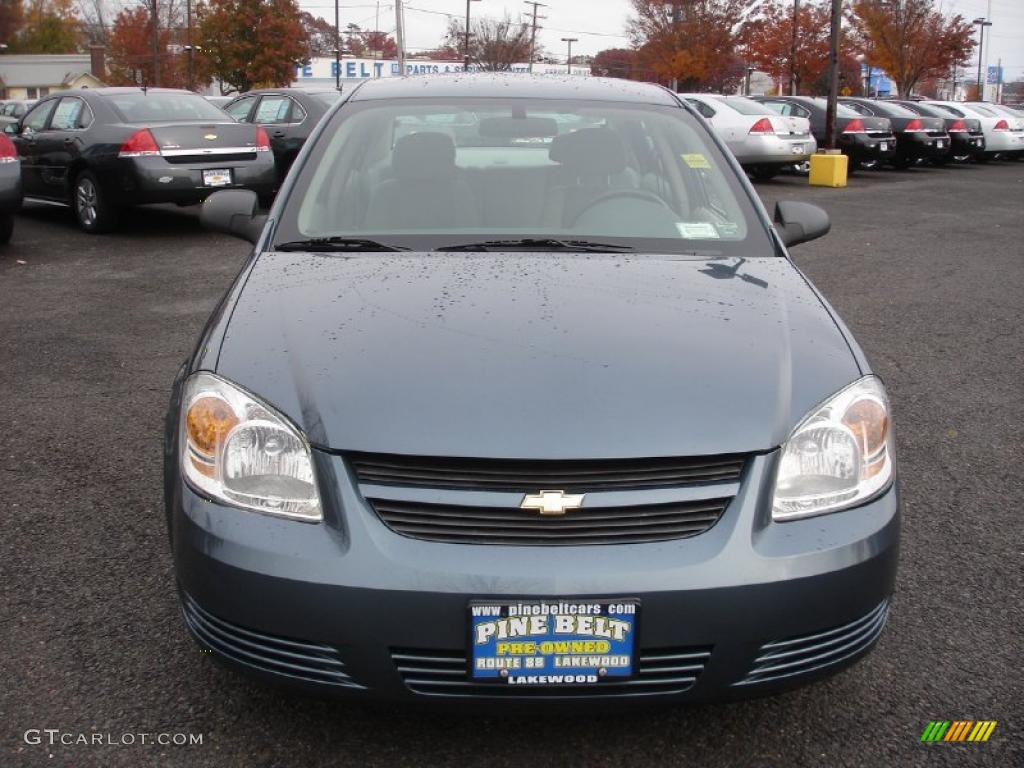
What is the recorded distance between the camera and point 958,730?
252 cm

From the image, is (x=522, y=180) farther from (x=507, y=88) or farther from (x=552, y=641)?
(x=552, y=641)

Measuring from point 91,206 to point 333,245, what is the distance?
8.48 meters

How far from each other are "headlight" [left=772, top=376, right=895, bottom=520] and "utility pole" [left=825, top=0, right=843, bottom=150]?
56.2 feet

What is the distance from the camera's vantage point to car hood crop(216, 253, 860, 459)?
86.4 inches

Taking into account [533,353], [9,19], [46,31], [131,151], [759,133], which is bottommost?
[533,353]

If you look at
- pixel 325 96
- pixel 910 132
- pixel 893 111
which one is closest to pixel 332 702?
pixel 325 96

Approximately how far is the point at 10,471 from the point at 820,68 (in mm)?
44644

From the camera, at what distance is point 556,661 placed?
2.10 metres

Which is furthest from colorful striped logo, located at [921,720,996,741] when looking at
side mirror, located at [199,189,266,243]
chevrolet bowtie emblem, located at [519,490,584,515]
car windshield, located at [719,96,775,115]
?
car windshield, located at [719,96,775,115]

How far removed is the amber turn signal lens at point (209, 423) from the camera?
7.62 ft

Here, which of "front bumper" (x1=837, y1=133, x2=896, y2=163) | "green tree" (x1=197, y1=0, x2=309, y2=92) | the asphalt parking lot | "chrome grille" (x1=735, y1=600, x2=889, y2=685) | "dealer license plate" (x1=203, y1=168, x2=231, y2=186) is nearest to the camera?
"chrome grille" (x1=735, y1=600, x2=889, y2=685)

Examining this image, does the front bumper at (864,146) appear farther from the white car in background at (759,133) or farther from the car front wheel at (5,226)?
the car front wheel at (5,226)

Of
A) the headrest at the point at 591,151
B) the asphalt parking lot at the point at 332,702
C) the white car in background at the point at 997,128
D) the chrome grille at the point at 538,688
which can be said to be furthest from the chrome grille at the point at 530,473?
the white car in background at the point at 997,128

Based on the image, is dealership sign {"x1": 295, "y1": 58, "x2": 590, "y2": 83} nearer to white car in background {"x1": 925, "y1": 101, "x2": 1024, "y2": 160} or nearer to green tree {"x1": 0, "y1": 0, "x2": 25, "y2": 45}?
green tree {"x1": 0, "y1": 0, "x2": 25, "y2": 45}
